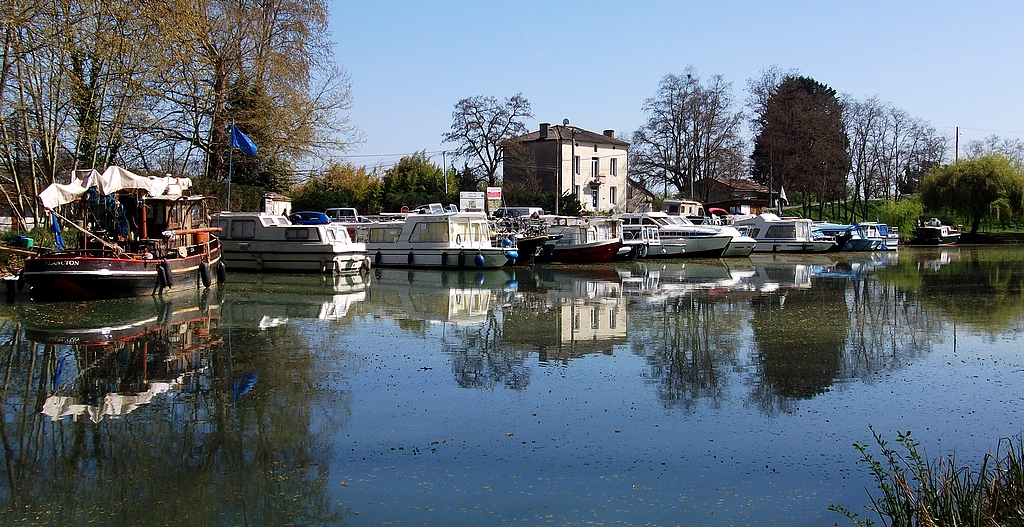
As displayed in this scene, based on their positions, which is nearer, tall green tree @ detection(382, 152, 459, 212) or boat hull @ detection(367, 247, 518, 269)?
boat hull @ detection(367, 247, 518, 269)

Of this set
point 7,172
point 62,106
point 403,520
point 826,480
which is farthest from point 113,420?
point 7,172

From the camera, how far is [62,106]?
23.5 metres

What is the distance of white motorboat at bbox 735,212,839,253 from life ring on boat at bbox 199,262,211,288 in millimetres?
31054

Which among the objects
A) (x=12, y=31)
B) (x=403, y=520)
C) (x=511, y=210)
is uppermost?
(x=12, y=31)

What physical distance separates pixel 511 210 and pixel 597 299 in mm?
25433

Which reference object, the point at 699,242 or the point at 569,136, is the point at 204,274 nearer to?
the point at 699,242

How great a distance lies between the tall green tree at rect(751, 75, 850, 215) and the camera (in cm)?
6062

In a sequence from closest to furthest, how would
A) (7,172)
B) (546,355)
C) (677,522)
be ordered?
1. (677,522)
2. (546,355)
3. (7,172)

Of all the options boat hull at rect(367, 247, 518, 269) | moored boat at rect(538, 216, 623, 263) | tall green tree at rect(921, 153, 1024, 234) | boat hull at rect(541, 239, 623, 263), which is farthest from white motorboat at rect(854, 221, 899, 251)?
boat hull at rect(367, 247, 518, 269)

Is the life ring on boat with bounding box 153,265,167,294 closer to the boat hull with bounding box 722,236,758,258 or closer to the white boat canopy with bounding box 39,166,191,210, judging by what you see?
the white boat canopy with bounding box 39,166,191,210

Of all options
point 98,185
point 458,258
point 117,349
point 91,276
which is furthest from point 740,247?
point 117,349

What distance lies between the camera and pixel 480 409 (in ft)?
31.6

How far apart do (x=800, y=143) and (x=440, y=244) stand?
37.1 metres

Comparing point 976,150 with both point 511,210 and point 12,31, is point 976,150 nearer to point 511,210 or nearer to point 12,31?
point 511,210
